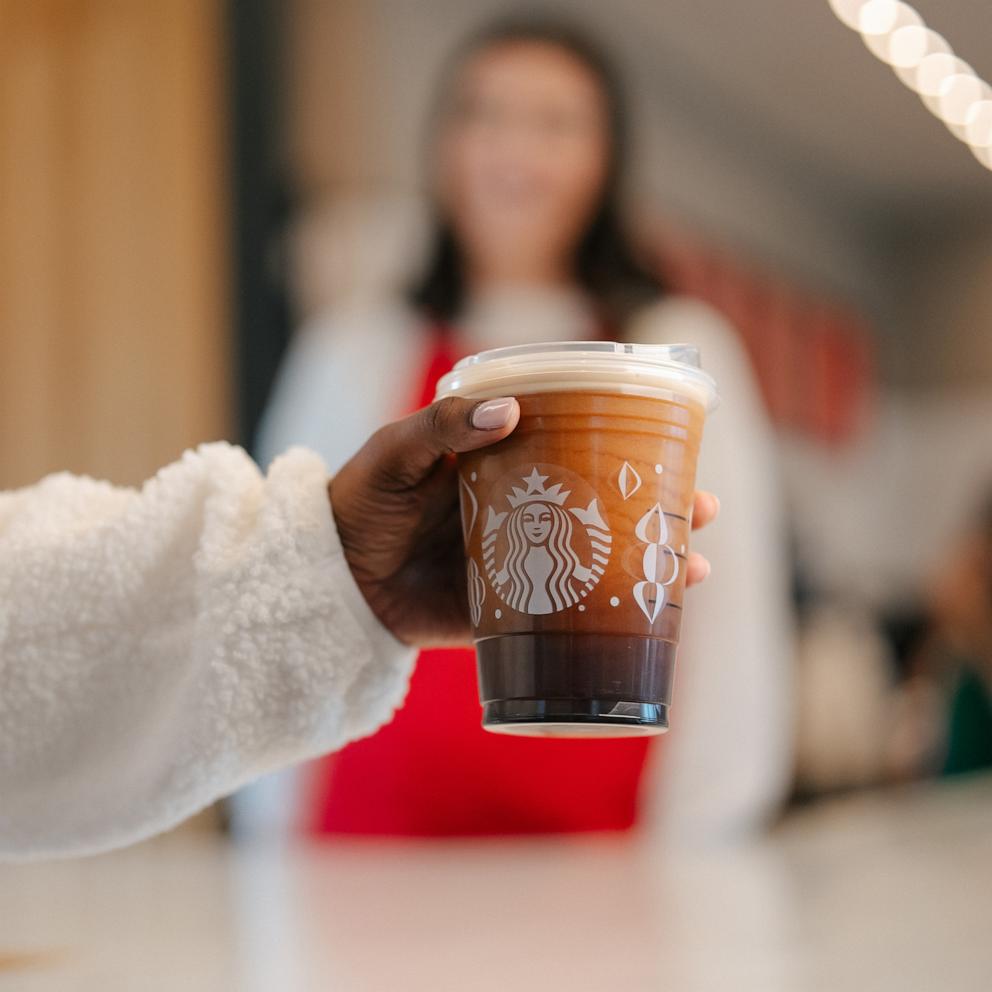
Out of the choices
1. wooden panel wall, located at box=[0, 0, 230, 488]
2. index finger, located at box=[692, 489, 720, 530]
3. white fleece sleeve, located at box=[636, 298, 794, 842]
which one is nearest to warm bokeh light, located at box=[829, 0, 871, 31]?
wooden panel wall, located at box=[0, 0, 230, 488]

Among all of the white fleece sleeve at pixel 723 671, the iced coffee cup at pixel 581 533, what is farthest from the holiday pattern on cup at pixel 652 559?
the white fleece sleeve at pixel 723 671

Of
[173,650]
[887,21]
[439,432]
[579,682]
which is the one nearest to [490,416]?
[439,432]

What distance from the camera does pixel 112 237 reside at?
3.27m

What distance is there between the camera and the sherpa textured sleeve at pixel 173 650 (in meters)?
0.73

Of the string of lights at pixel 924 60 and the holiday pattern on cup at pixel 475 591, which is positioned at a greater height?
the string of lights at pixel 924 60

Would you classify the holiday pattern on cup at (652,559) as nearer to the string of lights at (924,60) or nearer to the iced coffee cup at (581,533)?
the iced coffee cup at (581,533)

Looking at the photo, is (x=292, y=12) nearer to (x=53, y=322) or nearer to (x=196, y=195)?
(x=196, y=195)

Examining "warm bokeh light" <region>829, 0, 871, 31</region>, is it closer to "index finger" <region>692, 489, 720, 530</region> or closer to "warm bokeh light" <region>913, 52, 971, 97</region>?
"warm bokeh light" <region>913, 52, 971, 97</region>

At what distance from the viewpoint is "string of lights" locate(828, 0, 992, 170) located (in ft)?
11.8

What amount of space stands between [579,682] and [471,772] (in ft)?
3.89

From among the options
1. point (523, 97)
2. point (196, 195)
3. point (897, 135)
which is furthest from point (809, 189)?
point (523, 97)

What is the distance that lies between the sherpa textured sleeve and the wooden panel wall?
246cm

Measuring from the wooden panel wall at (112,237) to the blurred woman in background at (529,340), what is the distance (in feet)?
3.96

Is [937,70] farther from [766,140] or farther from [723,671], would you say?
[723,671]
